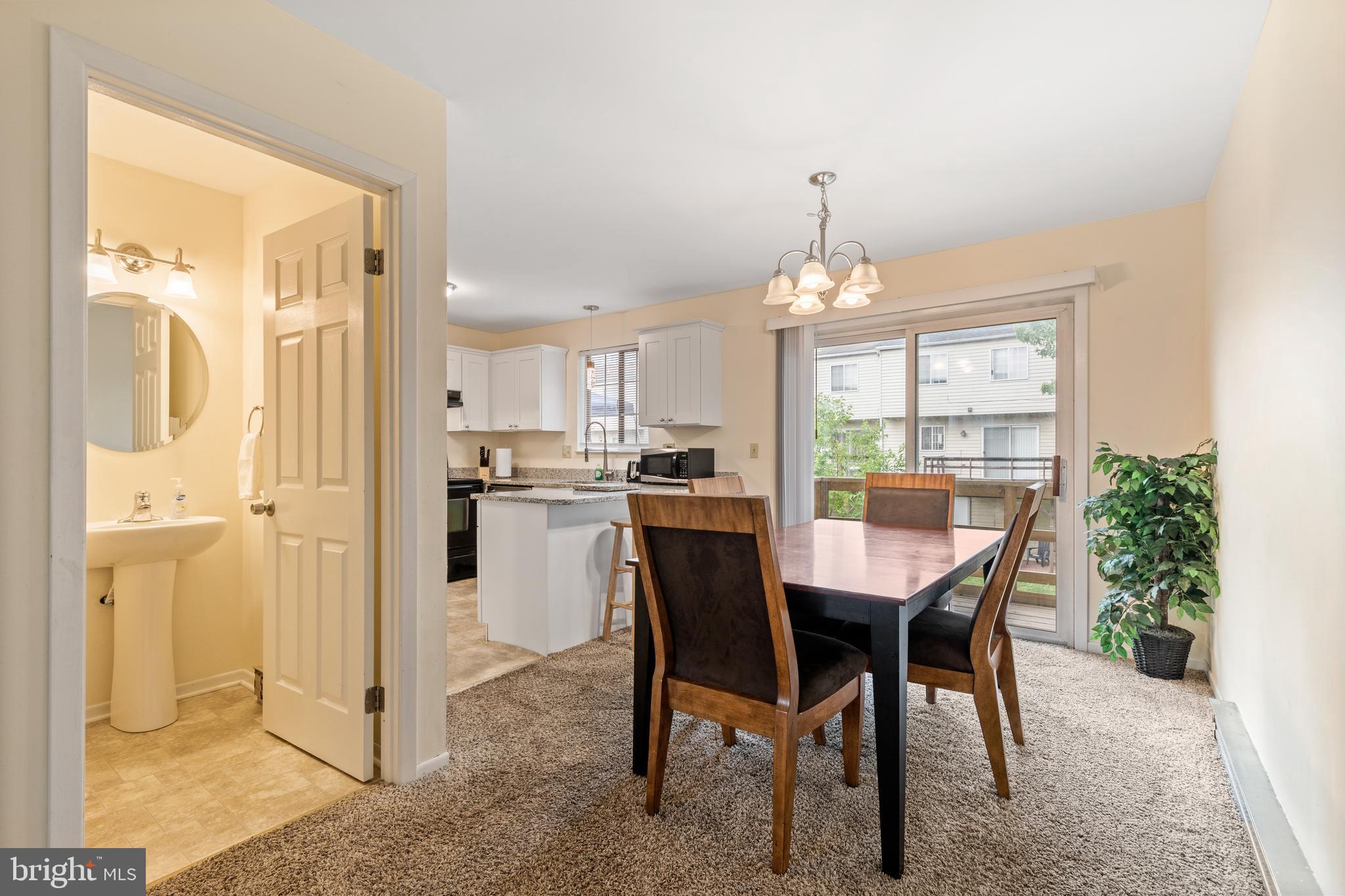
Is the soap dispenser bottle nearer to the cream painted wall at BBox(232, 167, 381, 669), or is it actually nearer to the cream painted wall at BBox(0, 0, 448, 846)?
the cream painted wall at BBox(232, 167, 381, 669)

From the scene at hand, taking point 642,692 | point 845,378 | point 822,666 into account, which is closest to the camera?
point 822,666

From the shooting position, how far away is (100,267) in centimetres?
251

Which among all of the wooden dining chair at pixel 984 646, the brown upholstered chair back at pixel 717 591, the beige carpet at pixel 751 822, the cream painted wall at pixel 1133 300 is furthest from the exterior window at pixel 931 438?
the brown upholstered chair back at pixel 717 591

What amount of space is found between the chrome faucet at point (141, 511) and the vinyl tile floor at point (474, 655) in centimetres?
144

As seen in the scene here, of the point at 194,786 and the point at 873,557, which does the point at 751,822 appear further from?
the point at 194,786

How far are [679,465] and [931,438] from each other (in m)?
1.80

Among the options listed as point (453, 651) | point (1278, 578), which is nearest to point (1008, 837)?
point (1278, 578)

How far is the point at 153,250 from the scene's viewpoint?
108 inches

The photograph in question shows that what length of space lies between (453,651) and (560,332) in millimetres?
3436

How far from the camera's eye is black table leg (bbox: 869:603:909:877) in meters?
1.58

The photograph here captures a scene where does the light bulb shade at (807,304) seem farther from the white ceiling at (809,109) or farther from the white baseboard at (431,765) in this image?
the white baseboard at (431,765)

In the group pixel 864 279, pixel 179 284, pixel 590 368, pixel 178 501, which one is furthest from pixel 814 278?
pixel 590 368

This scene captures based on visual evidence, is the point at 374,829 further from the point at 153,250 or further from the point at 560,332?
the point at 560,332

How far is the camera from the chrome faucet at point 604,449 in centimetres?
566
